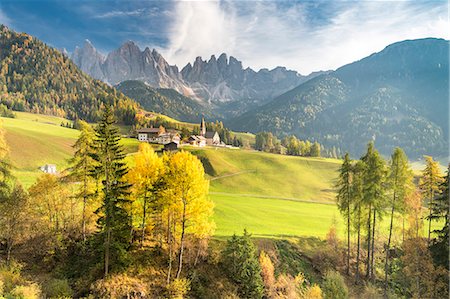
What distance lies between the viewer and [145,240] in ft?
130

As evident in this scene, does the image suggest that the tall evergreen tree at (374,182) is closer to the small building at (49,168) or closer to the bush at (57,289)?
the bush at (57,289)

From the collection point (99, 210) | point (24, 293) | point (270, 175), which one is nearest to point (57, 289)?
point (24, 293)

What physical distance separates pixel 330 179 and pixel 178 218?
9392cm

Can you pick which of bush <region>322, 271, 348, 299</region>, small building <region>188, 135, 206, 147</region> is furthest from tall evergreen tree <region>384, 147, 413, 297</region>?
small building <region>188, 135, 206, 147</region>

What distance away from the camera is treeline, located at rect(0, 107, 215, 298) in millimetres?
31000

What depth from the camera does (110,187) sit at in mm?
31859

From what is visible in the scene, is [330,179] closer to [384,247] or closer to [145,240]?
[384,247]

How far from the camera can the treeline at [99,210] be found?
3100 cm

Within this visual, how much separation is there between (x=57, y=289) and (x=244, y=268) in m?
20.7

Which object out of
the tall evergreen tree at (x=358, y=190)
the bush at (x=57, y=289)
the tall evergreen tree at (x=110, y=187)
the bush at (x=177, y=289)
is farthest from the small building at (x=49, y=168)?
the tall evergreen tree at (x=358, y=190)

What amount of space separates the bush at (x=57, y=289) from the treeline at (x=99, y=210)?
0.41 ft

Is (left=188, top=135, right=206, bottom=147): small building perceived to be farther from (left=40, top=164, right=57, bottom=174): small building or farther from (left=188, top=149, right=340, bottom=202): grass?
(left=40, top=164, right=57, bottom=174): small building

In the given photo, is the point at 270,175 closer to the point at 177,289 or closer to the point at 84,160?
the point at 177,289

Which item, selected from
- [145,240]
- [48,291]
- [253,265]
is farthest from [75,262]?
[253,265]
